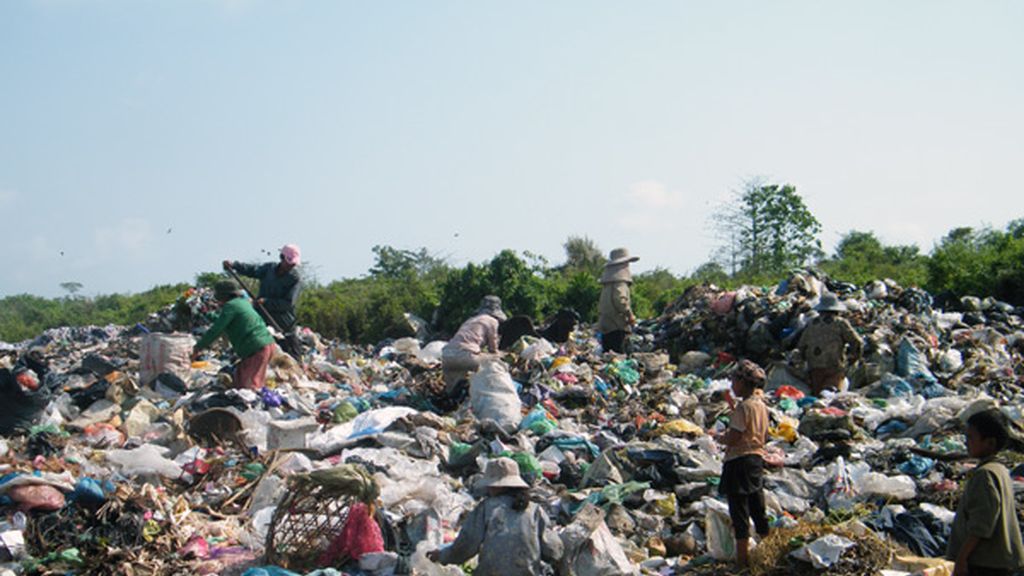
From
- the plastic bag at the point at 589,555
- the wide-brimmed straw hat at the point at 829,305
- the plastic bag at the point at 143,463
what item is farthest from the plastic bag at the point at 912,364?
the plastic bag at the point at 143,463

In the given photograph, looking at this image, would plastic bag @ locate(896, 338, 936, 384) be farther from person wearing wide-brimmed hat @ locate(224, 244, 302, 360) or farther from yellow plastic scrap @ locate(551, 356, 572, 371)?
person wearing wide-brimmed hat @ locate(224, 244, 302, 360)

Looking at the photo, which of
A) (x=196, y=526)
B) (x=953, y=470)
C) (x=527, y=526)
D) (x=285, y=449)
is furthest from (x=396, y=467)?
(x=953, y=470)

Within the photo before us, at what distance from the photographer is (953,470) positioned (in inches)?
244

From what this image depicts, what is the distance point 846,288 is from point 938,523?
700cm

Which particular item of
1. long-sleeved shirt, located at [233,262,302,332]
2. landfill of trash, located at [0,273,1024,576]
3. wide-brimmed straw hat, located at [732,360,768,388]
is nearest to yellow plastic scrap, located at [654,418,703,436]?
landfill of trash, located at [0,273,1024,576]

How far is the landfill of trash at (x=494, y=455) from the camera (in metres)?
4.73

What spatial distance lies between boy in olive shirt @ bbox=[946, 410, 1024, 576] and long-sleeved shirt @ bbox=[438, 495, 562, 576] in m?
1.78

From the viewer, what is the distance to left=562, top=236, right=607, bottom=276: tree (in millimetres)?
22828

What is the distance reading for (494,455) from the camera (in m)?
6.60

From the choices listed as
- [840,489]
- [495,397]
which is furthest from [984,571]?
[495,397]

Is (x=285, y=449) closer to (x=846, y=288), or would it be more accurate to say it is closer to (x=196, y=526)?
(x=196, y=526)

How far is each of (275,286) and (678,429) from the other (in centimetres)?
453

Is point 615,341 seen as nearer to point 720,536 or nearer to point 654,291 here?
point 720,536

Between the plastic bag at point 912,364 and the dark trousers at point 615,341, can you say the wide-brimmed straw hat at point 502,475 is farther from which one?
the dark trousers at point 615,341
